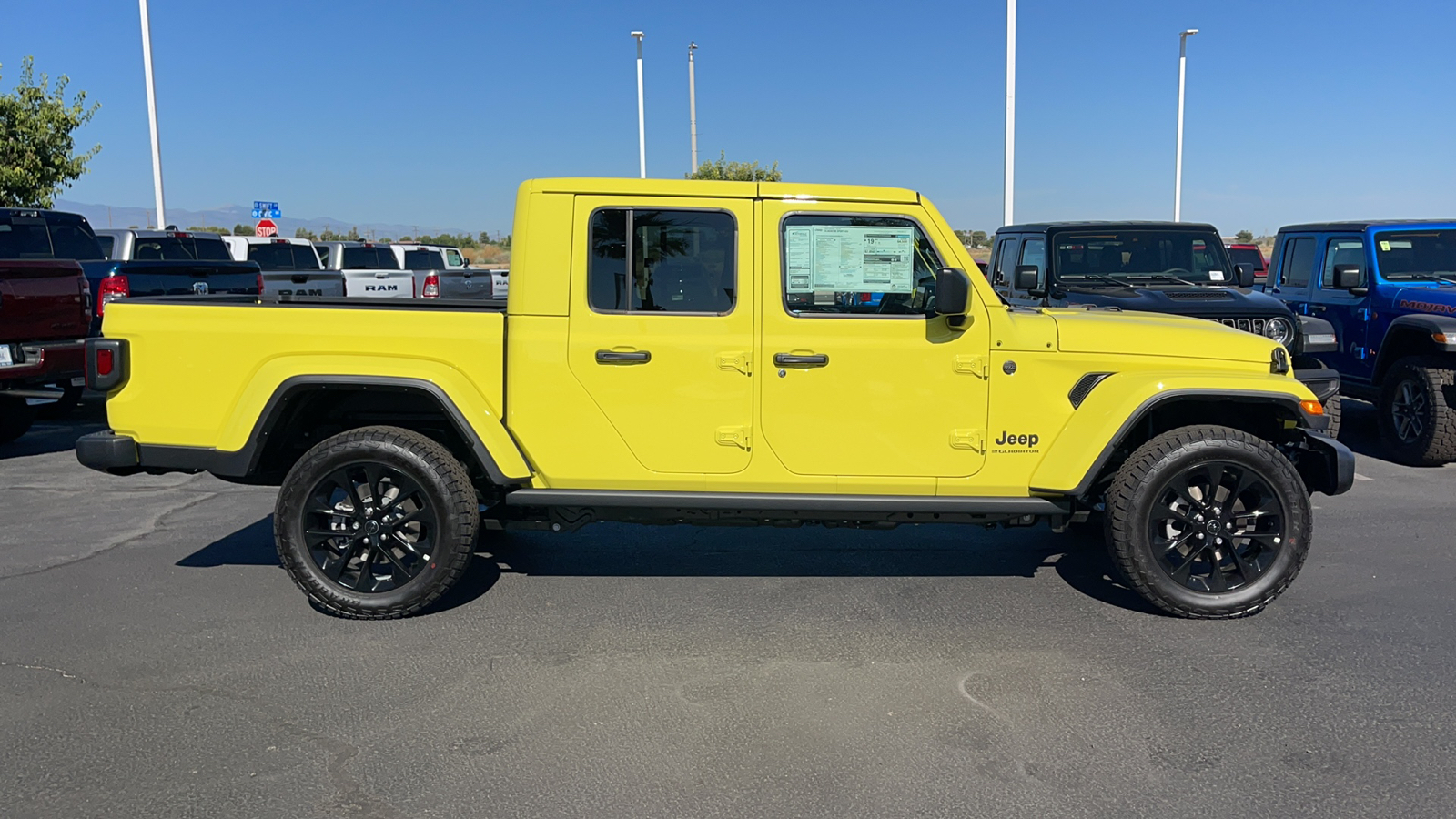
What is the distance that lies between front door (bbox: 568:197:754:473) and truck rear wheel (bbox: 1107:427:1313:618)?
5.77 ft

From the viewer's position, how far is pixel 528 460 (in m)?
4.80

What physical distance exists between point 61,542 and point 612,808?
4659 millimetres

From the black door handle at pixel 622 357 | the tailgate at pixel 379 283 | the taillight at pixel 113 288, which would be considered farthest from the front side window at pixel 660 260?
the tailgate at pixel 379 283

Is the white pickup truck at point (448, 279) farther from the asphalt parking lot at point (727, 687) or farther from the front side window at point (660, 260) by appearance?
the front side window at point (660, 260)

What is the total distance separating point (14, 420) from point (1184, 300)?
33.1ft

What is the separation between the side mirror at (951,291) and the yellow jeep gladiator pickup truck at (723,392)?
0.22 meters

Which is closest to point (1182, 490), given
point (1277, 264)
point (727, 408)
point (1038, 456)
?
point (1038, 456)

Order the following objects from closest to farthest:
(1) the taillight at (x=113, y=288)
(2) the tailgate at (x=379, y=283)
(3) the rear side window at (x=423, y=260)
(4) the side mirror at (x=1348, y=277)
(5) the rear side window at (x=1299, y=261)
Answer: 1. (4) the side mirror at (x=1348, y=277)
2. (5) the rear side window at (x=1299, y=261)
3. (1) the taillight at (x=113, y=288)
4. (2) the tailgate at (x=379, y=283)
5. (3) the rear side window at (x=423, y=260)

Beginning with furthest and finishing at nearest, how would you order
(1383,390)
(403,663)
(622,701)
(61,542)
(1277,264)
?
(1277,264) < (1383,390) < (61,542) < (403,663) < (622,701)

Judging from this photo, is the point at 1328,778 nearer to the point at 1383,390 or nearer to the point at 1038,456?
the point at 1038,456

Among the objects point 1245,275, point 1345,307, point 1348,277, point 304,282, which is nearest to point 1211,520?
point 1245,275

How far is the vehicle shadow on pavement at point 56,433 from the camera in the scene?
9.18 meters

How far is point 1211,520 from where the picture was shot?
4.79 m

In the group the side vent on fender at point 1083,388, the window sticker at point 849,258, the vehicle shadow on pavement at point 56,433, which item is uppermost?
the window sticker at point 849,258
